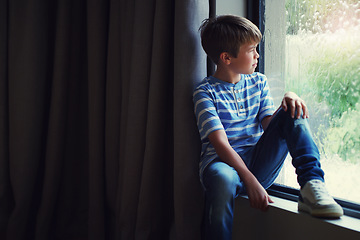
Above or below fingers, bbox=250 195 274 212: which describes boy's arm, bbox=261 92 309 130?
above

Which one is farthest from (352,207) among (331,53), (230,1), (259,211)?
(230,1)

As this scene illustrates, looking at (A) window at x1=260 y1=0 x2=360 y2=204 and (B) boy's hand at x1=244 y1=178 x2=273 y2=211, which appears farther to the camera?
(A) window at x1=260 y1=0 x2=360 y2=204

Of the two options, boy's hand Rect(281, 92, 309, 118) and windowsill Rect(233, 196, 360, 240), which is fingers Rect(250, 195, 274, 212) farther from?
boy's hand Rect(281, 92, 309, 118)

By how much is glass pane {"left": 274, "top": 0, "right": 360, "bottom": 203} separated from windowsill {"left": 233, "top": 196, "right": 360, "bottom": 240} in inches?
9.8

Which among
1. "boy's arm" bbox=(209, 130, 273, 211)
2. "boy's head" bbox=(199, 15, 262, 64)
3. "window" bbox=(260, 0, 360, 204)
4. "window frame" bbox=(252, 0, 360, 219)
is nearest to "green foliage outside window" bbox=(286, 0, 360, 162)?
"window" bbox=(260, 0, 360, 204)

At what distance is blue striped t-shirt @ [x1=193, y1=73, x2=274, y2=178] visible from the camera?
1.23m

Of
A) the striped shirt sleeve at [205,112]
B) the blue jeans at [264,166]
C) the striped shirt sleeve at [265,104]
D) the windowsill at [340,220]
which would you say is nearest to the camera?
the windowsill at [340,220]

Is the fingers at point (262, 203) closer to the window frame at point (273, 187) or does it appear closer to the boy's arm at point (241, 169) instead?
the boy's arm at point (241, 169)

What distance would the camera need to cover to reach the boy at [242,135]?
1.04 m

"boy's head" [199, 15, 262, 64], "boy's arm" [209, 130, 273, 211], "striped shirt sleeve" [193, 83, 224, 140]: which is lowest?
"boy's arm" [209, 130, 273, 211]

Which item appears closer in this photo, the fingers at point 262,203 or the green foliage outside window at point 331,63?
the fingers at point 262,203

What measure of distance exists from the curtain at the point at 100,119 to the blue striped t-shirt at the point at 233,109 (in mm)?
82

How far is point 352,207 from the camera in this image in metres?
1.11

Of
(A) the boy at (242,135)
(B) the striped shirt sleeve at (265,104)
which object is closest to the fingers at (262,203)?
(A) the boy at (242,135)
